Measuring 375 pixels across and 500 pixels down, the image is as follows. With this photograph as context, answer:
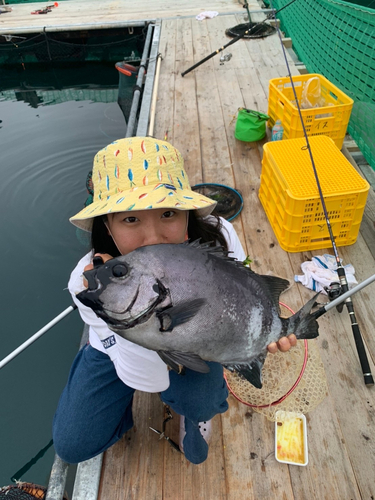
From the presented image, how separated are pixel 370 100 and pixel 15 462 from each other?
5.47 meters

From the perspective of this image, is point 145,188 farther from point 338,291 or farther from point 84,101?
point 84,101

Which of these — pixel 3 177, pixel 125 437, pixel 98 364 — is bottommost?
→ pixel 3 177

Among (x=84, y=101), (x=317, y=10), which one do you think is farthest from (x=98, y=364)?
(x=84, y=101)

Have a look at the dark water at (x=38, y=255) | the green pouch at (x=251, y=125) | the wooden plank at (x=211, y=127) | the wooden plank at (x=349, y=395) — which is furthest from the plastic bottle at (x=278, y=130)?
the dark water at (x=38, y=255)

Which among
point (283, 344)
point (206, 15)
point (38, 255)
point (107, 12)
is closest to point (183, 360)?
point (283, 344)

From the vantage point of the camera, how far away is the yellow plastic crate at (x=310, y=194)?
2818 mm

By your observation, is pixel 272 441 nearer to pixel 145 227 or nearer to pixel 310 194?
pixel 145 227

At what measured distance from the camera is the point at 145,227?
1535mm

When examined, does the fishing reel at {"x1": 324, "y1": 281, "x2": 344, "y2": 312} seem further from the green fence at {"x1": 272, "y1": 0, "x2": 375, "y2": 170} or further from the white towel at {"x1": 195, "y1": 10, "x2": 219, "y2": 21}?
the white towel at {"x1": 195, "y1": 10, "x2": 219, "y2": 21}

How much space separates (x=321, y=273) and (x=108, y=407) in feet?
6.47

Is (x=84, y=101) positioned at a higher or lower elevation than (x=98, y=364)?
lower

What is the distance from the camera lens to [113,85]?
11.2 meters

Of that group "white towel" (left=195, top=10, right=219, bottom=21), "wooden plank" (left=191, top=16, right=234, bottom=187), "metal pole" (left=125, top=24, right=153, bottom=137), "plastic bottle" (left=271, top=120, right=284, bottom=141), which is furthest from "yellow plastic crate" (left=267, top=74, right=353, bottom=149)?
"white towel" (left=195, top=10, right=219, bottom=21)

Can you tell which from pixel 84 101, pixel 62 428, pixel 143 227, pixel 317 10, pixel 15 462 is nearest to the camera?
→ pixel 143 227
